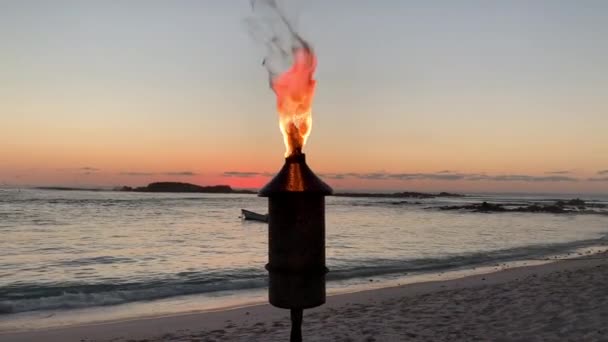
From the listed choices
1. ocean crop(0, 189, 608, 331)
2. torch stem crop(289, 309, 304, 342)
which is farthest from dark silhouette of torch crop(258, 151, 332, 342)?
ocean crop(0, 189, 608, 331)

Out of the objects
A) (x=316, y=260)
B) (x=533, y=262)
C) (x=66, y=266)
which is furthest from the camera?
(x=533, y=262)

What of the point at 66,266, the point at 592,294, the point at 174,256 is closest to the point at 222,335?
the point at 592,294

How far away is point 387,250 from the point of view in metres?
24.2

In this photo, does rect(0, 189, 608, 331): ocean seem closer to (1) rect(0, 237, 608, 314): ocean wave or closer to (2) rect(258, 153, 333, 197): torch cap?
(1) rect(0, 237, 608, 314): ocean wave

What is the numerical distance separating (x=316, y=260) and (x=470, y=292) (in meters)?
8.71

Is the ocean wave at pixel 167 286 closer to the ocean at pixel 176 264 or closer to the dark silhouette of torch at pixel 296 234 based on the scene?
the ocean at pixel 176 264

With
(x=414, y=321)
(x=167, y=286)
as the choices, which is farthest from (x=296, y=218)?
(x=167, y=286)

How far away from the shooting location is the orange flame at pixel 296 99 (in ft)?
15.0

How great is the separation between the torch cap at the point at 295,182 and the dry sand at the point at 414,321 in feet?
14.0

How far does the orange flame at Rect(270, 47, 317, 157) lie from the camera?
4562mm

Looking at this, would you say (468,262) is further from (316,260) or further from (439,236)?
(316,260)

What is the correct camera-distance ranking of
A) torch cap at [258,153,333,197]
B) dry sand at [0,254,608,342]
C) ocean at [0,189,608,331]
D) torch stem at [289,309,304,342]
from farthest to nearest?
1. ocean at [0,189,608,331]
2. dry sand at [0,254,608,342]
3. torch stem at [289,309,304,342]
4. torch cap at [258,153,333,197]

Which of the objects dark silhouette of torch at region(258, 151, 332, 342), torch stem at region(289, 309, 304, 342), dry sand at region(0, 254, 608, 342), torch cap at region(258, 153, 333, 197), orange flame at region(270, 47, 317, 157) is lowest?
dry sand at region(0, 254, 608, 342)

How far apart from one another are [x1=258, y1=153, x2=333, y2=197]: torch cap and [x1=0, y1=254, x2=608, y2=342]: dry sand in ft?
14.0
